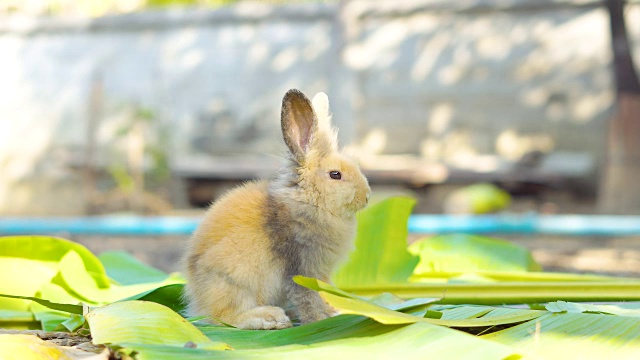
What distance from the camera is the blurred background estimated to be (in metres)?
8.71

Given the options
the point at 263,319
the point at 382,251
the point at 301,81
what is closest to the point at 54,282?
the point at 263,319

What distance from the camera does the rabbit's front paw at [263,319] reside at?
1.75 meters

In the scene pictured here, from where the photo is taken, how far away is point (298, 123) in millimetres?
1982

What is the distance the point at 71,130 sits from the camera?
1090 centimetres

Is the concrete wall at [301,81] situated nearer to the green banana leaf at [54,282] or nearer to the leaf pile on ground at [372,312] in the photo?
the leaf pile on ground at [372,312]

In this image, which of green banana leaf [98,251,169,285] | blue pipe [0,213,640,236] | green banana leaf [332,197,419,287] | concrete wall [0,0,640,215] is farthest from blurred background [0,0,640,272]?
green banana leaf [332,197,419,287]

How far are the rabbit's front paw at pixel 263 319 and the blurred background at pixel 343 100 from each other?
6445 mm

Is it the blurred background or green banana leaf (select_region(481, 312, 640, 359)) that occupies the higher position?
the blurred background

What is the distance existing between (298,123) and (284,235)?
0.95 feet

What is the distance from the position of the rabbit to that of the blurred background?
6.22 metres

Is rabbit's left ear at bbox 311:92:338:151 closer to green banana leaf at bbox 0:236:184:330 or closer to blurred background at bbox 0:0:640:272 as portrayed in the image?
green banana leaf at bbox 0:236:184:330

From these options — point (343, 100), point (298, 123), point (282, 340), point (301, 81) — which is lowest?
point (282, 340)

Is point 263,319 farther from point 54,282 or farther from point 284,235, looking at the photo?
point 54,282

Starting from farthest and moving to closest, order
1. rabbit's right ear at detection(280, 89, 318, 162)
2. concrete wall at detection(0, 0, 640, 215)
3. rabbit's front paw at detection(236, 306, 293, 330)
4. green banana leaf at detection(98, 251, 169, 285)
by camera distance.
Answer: concrete wall at detection(0, 0, 640, 215) → green banana leaf at detection(98, 251, 169, 285) → rabbit's right ear at detection(280, 89, 318, 162) → rabbit's front paw at detection(236, 306, 293, 330)
